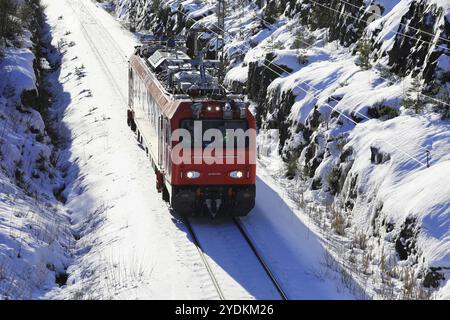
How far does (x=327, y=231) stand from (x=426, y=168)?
2780mm

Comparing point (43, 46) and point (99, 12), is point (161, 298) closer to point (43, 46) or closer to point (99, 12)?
point (43, 46)

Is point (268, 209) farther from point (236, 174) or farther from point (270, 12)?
point (270, 12)

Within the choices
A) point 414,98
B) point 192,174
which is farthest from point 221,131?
point 414,98

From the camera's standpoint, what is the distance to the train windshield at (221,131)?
15.0 m

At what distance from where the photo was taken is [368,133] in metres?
16.8

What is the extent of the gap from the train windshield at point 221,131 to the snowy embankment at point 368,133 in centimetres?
276

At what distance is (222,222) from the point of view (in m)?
15.8

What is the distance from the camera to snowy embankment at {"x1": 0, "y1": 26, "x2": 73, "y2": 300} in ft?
40.7

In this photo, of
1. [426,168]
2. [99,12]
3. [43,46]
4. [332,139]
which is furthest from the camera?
[99,12]

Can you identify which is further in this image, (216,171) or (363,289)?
(216,171)

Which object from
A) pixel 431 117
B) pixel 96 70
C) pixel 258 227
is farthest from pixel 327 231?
pixel 96 70

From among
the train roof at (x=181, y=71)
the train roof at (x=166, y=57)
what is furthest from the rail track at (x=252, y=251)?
the train roof at (x=166, y=57)

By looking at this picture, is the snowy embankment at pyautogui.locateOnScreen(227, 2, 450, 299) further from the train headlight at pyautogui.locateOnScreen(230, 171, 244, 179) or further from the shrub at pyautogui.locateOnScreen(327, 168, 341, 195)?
the train headlight at pyautogui.locateOnScreen(230, 171, 244, 179)

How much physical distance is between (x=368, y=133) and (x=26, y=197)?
29.7 feet
